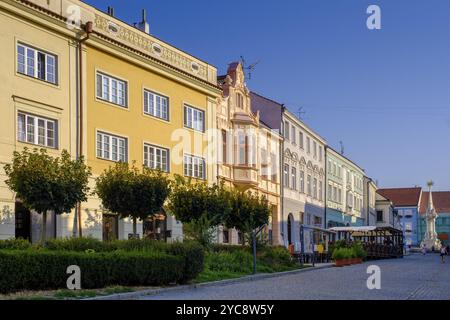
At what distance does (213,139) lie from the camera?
3856 centimetres

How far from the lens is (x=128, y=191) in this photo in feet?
86.3

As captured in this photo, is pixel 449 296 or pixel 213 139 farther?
pixel 213 139

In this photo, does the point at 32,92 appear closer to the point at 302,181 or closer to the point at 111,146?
the point at 111,146

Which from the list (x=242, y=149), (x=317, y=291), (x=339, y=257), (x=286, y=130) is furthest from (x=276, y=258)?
(x=286, y=130)

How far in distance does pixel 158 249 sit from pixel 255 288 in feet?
10.5

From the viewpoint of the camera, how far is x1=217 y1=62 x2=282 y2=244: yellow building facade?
40250 mm

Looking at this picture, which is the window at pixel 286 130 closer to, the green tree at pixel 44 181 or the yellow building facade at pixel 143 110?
the yellow building facade at pixel 143 110

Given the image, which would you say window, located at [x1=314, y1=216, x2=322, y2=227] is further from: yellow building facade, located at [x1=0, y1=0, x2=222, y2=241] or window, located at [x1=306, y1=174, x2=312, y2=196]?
yellow building facade, located at [x1=0, y1=0, x2=222, y2=241]

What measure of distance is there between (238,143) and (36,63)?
17.3m

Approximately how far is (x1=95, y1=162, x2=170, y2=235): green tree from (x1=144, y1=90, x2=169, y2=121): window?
21.9 ft

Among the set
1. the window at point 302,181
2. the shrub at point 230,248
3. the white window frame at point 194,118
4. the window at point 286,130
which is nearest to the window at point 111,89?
the white window frame at point 194,118

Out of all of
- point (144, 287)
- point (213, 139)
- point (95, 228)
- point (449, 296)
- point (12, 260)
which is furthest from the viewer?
point (213, 139)

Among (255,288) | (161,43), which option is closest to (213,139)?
(161,43)

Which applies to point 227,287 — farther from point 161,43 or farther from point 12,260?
point 161,43
